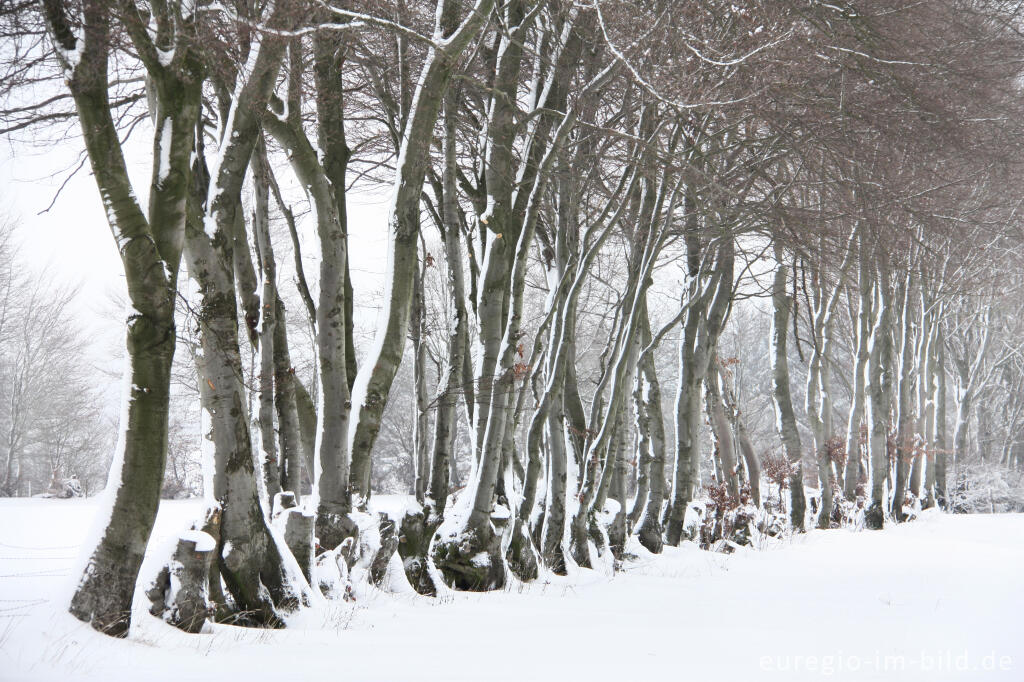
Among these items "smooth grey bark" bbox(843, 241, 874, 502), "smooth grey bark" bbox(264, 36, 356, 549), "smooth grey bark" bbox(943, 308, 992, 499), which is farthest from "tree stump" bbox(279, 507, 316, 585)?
"smooth grey bark" bbox(943, 308, 992, 499)

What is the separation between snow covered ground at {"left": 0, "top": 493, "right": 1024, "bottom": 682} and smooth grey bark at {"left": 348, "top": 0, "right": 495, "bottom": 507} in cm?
128

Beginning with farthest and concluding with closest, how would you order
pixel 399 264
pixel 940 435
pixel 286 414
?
pixel 940 435
pixel 286 414
pixel 399 264

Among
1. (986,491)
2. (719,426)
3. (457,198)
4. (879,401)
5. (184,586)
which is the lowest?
(986,491)

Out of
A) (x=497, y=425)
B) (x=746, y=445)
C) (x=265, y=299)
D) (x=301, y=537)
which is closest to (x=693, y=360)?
(x=497, y=425)

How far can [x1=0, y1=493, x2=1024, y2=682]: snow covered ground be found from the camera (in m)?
3.50

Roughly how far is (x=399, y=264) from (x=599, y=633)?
3256 mm

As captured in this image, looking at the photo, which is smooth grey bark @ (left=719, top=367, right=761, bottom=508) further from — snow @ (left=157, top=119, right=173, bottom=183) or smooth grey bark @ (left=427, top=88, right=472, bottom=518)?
snow @ (left=157, top=119, right=173, bottom=183)

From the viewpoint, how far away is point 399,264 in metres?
6.17

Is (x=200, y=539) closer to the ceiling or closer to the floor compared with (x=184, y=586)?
closer to the ceiling

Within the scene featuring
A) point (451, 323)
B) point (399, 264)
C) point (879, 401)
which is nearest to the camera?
point (399, 264)

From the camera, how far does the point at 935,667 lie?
443 cm

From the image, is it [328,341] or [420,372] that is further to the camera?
[420,372]

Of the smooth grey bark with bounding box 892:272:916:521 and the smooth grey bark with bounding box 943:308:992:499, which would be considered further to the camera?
the smooth grey bark with bounding box 943:308:992:499

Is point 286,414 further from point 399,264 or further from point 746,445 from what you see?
point 746,445
